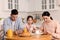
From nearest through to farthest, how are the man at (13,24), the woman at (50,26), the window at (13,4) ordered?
the woman at (50,26) < the man at (13,24) < the window at (13,4)

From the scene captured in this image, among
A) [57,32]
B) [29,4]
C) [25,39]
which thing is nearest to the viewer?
[25,39]

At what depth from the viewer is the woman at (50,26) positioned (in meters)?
3.78

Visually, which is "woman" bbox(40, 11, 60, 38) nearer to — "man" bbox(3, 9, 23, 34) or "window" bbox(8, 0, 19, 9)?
"man" bbox(3, 9, 23, 34)

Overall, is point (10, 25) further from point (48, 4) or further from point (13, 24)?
point (48, 4)

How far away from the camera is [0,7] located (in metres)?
5.42

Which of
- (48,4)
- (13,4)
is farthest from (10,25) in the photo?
(48,4)

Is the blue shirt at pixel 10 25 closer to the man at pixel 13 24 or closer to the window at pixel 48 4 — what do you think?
the man at pixel 13 24

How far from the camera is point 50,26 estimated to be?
3.95 meters

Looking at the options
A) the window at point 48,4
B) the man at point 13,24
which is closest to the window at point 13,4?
the window at point 48,4

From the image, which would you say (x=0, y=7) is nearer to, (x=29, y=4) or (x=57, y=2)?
(x=29, y=4)

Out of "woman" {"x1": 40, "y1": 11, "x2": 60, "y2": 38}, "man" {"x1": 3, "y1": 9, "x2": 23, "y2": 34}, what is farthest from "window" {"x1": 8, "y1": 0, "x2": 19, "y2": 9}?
"woman" {"x1": 40, "y1": 11, "x2": 60, "y2": 38}

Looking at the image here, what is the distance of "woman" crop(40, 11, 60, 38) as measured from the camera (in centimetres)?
378

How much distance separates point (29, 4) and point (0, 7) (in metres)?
1.37

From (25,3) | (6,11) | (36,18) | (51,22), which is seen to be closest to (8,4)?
(6,11)
